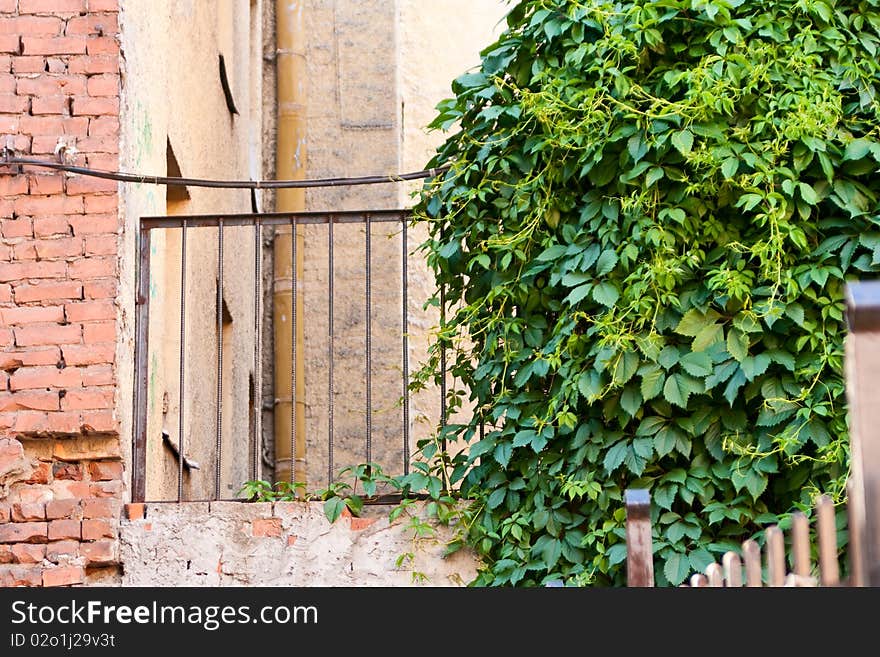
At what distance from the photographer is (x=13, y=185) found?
5461mm

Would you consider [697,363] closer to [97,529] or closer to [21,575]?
[97,529]

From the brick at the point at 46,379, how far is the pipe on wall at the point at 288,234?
5.37 m

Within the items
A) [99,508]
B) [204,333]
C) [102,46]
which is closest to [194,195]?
[204,333]

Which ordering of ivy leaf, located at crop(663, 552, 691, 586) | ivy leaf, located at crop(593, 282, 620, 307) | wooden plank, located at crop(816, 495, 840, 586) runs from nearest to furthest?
wooden plank, located at crop(816, 495, 840, 586)
ivy leaf, located at crop(663, 552, 691, 586)
ivy leaf, located at crop(593, 282, 620, 307)

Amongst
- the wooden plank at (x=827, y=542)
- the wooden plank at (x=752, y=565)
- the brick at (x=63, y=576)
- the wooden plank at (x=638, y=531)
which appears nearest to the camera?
the wooden plank at (x=827, y=542)

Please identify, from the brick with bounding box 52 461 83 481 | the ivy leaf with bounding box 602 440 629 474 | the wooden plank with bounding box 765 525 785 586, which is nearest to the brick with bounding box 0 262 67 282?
the brick with bounding box 52 461 83 481

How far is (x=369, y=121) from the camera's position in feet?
37.2

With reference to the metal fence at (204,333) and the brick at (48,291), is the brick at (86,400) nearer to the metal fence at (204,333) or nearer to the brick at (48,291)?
the metal fence at (204,333)

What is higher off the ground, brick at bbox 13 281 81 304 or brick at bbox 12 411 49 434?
brick at bbox 13 281 81 304

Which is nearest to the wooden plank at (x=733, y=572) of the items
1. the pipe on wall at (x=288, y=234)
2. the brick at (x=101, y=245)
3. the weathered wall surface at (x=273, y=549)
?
the weathered wall surface at (x=273, y=549)

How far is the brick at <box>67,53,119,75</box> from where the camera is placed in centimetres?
553

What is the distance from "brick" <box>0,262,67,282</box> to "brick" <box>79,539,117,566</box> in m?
1.00

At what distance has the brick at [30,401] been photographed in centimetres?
528

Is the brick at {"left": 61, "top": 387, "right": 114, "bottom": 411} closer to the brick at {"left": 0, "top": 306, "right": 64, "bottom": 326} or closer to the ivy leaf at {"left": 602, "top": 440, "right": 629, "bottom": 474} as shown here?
the brick at {"left": 0, "top": 306, "right": 64, "bottom": 326}
